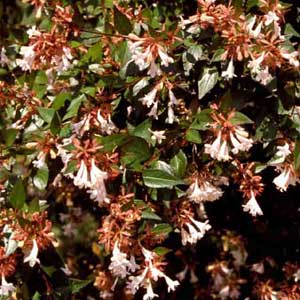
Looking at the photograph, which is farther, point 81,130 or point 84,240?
point 84,240

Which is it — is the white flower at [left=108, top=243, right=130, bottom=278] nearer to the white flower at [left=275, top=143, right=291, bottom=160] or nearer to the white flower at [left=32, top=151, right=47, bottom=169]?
the white flower at [left=32, top=151, right=47, bottom=169]

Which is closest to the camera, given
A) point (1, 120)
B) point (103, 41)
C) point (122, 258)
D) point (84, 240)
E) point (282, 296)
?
point (122, 258)

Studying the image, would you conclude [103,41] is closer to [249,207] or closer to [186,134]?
[186,134]

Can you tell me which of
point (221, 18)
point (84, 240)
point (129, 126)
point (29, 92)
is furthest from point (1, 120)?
point (84, 240)

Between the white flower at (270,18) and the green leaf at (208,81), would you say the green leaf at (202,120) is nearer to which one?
the green leaf at (208,81)

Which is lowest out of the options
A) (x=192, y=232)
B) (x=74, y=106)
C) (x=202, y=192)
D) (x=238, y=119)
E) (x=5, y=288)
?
(x=5, y=288)

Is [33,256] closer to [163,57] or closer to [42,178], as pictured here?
[42,178]

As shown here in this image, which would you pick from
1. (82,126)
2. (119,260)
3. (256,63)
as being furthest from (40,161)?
(256,63)
